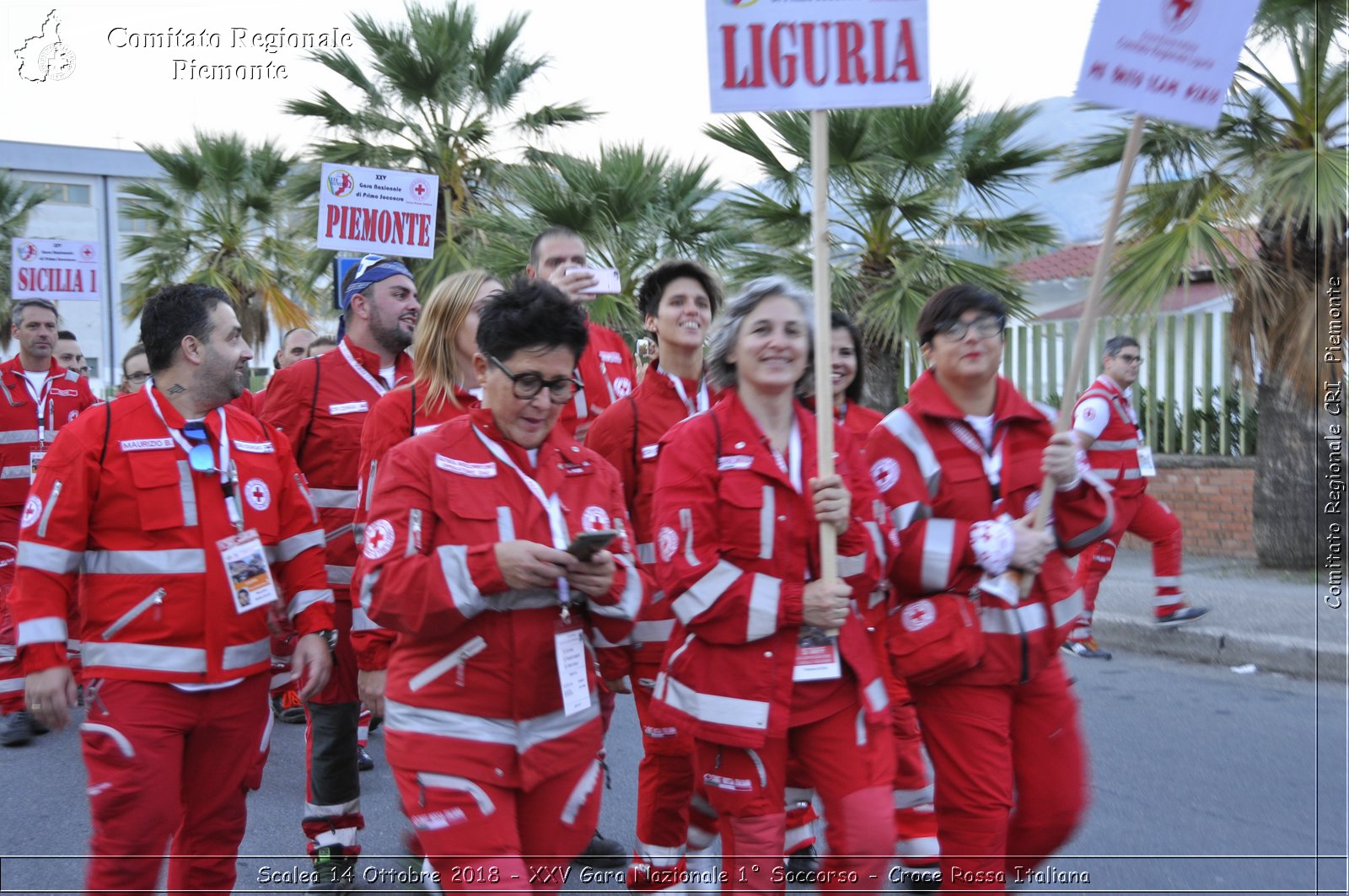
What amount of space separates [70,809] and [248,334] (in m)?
17.7

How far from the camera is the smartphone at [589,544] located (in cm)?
294

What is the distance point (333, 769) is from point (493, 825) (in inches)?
77.3

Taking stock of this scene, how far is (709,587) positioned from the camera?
339 cm

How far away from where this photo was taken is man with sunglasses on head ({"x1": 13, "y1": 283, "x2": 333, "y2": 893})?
3.49 meters

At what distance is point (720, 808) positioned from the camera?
3.50m

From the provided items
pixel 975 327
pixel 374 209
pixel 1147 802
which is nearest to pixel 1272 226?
pixel 1147 802

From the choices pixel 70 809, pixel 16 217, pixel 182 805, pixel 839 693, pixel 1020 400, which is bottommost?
pixel 70 809

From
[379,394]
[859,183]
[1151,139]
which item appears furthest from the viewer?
[859,183]

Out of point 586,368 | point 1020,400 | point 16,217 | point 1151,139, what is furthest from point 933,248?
point 16,217

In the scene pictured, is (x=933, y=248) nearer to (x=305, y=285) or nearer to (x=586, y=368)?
(x=586, y=368)

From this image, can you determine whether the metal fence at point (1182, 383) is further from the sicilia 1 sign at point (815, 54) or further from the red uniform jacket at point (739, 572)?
the red uniform jacket at point (739, 572)

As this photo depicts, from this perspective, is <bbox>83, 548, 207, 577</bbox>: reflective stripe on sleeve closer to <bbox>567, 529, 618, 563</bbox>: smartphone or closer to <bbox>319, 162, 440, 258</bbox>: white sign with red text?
<bbox>567, 529, 618, 563</bbox>: smartphone

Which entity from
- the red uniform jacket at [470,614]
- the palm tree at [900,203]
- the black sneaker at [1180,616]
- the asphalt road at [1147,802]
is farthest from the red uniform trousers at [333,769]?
the palm tree at [900,203]

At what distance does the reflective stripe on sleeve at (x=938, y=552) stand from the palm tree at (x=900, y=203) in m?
8.66
